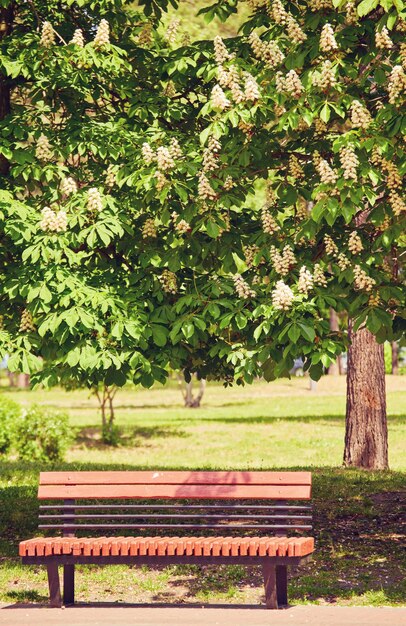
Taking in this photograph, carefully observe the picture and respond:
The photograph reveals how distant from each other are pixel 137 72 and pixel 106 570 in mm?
4889

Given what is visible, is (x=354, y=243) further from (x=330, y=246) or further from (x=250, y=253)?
(x=250, y=253)

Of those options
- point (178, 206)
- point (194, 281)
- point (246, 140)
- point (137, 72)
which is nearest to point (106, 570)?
point (194, 281)

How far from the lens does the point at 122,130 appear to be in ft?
30.6

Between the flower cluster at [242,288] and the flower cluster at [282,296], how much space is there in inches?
21.3

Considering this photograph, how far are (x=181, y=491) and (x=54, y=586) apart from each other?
1220 millimetres

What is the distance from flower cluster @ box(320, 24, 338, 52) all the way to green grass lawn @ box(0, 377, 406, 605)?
4.34 metres

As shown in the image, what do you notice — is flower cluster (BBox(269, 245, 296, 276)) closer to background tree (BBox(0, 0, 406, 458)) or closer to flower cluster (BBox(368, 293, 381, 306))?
background tree (BBox(0, 0, 406, 458))

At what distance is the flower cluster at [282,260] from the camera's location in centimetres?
820

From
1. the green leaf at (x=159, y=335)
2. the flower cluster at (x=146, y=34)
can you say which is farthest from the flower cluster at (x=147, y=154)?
the flower cluster at (x=146, y=34)

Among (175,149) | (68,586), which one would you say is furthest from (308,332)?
(68,586)

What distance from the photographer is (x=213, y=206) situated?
8.35 meters

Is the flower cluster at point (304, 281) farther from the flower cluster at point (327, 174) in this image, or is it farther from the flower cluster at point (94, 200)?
the flower cluster at point (94, 200)

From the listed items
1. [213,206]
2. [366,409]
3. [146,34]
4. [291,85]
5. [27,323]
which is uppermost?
[146,34]

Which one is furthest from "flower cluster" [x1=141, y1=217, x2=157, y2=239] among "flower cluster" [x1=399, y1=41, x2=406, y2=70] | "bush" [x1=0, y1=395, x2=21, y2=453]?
"bush" [x1=0, y1=395, x2=21, y2=453]
